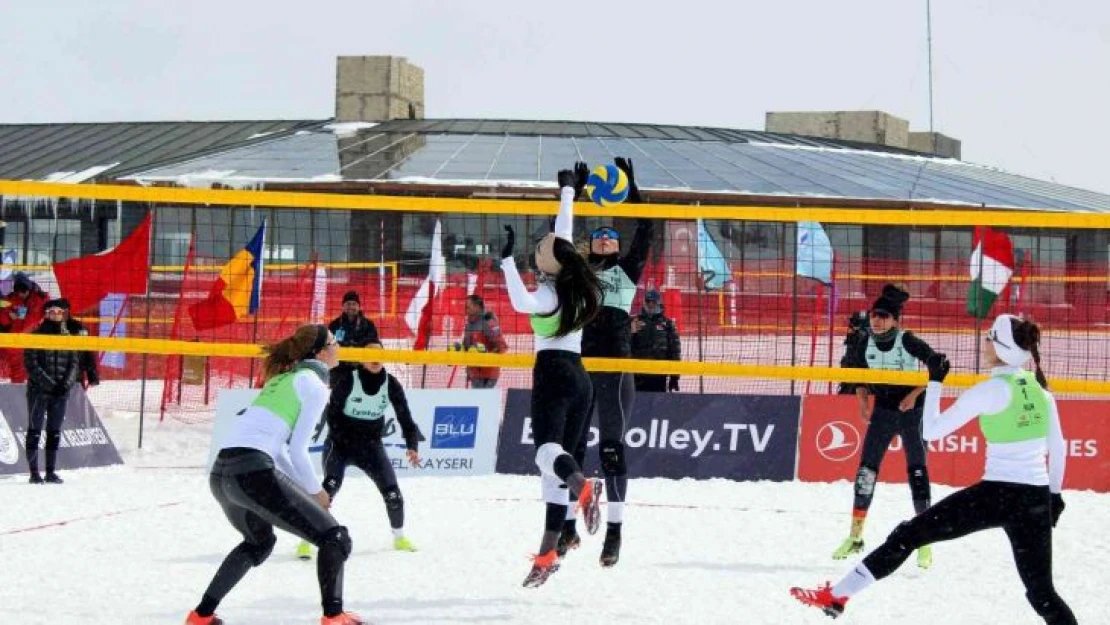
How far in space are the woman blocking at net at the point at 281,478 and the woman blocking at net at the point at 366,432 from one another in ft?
8.49

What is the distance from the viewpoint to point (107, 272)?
51.8ft

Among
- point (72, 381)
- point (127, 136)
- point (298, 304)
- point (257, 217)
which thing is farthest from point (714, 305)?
point (127, 136)

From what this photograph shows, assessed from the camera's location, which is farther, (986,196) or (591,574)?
(986,196)

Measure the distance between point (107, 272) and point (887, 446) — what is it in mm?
10052

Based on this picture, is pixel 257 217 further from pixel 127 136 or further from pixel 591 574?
pixel 591 574

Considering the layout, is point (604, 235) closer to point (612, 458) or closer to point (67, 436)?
point (612, 458)

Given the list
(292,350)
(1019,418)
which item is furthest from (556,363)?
(1019,418)

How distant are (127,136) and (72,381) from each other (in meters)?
30.6

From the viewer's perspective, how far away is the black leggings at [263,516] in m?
5.82

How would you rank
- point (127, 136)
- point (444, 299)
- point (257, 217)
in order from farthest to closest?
point (127, 136)
point (257, 217)
point (444, 299)

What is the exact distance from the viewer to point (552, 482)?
721cm

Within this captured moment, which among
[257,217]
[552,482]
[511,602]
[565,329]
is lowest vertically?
[511,602]

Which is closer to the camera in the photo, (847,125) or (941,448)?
(941,448)

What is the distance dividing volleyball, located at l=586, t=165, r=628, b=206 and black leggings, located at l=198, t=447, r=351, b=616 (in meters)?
3.14
